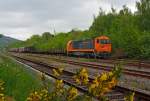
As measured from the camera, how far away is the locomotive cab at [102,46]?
50406 mm

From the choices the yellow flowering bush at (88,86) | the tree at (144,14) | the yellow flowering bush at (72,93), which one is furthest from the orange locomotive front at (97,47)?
the yellow flowering bush at (72,93)

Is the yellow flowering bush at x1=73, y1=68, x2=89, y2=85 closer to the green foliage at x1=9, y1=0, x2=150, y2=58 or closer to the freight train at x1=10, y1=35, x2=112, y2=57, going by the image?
the green foliage at x1=9, y1=0, x2=150, y2=58

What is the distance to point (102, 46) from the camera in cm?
5097

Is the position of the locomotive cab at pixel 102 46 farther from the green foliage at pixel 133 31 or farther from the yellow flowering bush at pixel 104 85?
the yellow flowering bush at pixel 104 85

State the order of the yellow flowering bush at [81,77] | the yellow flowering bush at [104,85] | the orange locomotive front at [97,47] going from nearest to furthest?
the yellow flowering bush at [104,85] < the yellow flowering bush at [81,77] < the orange locomotive front at [97,47]

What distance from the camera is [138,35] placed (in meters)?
49.3

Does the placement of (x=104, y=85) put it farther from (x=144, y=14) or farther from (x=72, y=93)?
(x=144, y=14)

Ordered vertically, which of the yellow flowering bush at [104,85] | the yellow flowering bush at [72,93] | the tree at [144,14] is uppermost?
the tree at [144,14]

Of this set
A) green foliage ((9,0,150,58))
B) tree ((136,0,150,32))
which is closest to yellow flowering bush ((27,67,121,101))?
green foliage ((9,0,150,58))

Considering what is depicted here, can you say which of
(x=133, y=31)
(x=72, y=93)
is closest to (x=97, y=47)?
(x=133, y=31)

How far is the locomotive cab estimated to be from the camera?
50406 millimetres

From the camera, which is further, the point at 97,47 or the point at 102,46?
the point at 102,46

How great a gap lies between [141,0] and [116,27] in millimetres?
7296

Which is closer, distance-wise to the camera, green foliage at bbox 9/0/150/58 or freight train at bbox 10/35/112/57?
green foliage at bbox 9/0/150/58
